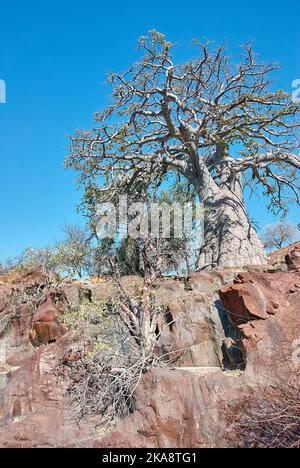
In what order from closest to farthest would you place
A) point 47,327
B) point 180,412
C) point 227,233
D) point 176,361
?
point 180,412 → point 176,361 → point 47,327 → point 227,233

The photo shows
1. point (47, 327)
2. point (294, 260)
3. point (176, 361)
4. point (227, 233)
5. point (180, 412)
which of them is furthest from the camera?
point (227, 233)

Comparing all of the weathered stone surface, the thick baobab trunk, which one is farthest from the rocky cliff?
the thick baobab trunk

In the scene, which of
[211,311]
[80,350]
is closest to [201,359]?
[211,311]

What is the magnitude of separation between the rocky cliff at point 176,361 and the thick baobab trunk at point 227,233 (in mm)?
2265

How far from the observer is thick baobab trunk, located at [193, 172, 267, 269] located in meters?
10.7

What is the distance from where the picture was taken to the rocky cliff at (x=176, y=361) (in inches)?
188

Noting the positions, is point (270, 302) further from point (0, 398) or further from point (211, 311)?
point (0, 398)

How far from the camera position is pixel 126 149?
1102 cm

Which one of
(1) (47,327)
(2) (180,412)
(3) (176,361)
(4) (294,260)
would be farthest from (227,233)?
(2) (180,412)

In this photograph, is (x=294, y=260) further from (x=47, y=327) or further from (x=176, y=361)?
(x=47, y=327)

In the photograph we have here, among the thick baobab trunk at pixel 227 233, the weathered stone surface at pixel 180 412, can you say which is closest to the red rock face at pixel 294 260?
the thick baobab trunk at pixel 227 233

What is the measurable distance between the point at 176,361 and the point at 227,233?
17.0ft

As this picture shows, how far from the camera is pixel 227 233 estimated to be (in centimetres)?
1104
